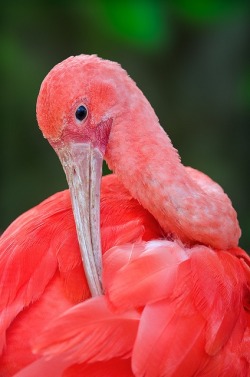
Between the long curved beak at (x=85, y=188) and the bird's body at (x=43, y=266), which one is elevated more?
the long curved beak at (x=85, y=188)

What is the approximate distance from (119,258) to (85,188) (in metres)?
0.28

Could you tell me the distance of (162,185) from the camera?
254 cm

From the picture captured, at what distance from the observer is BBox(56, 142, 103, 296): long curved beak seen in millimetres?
2385

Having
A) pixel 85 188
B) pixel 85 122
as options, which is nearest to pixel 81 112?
pixel 85 122

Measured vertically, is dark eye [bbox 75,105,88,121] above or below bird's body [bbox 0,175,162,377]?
above

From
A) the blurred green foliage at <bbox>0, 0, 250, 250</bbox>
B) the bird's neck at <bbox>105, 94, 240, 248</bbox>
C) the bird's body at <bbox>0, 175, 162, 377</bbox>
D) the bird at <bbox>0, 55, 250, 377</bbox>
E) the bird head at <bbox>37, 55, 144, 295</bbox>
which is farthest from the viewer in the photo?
the blurred green foliage at <bbox>0, 0, 250, 250</bbox>

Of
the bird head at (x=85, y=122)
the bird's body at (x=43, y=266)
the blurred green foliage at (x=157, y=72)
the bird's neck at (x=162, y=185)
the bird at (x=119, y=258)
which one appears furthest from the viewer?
the blurred green foliage at (x=157, y=72)

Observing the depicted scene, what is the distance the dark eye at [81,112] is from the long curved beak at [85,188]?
8 centimetres

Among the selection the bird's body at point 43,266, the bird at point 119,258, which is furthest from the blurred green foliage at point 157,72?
the bird's body at point 43,266

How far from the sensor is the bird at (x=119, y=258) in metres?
2.11

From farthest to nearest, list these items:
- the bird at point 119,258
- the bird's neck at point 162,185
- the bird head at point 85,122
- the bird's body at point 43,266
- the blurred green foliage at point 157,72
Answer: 1. the blurred green foliage at point 157,72
2. the bird's neck at point 162,185
3. the bird head at point 85,122
4. the bird's body at point 43,266
5. the bird at point 119,258

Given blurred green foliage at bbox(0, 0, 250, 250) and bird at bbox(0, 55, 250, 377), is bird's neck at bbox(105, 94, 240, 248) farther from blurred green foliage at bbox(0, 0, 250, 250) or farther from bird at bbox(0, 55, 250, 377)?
blurred green foliage at bbox(0, 0, 250, 250)

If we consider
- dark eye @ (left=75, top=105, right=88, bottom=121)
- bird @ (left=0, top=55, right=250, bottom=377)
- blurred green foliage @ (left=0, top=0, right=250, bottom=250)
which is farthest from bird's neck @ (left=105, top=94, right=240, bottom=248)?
blurred green foliage @ (left=0, top=0, right=250, bottom=250)

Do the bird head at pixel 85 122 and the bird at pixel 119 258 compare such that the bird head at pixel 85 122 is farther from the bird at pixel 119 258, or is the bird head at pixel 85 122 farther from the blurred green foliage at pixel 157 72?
the blurred green foliage at pixel 157 72
